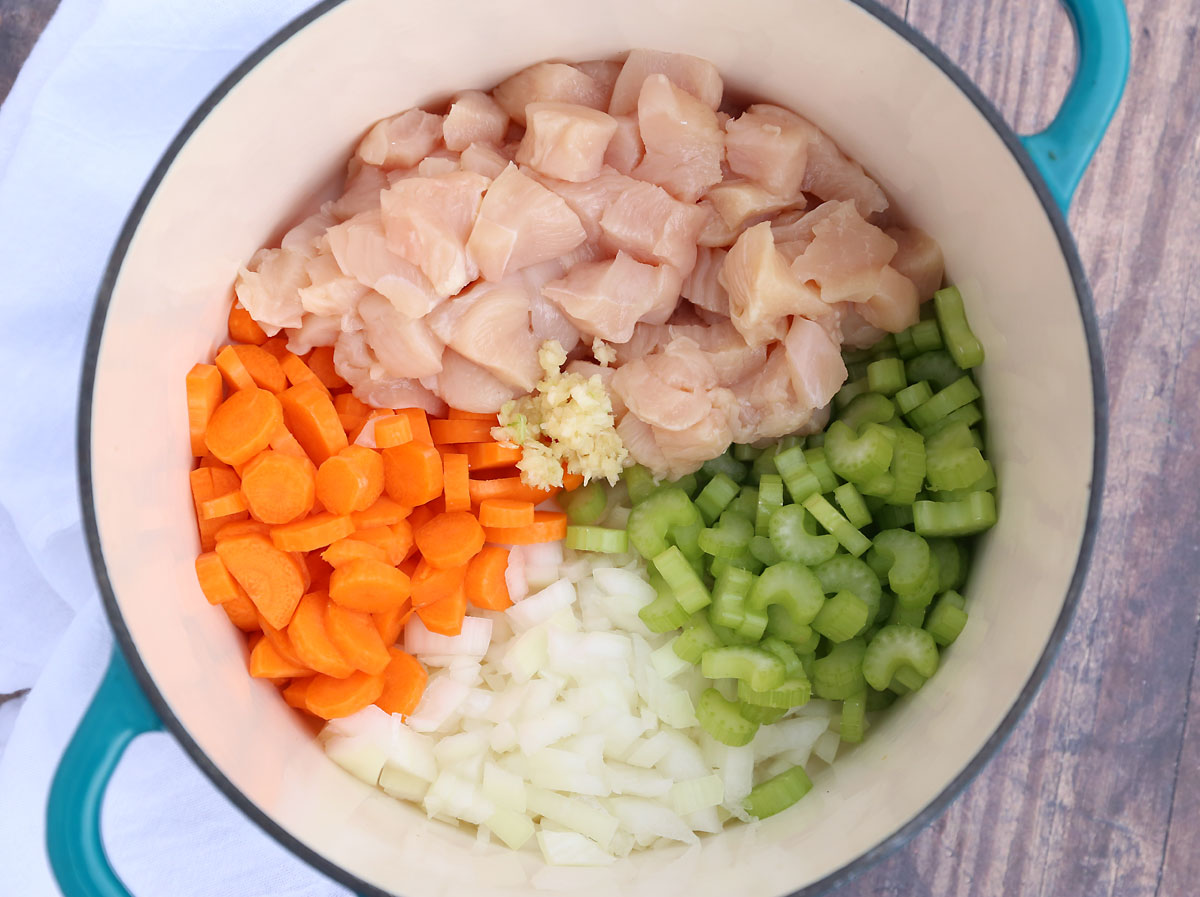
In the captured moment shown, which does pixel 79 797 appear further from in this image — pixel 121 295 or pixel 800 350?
pixel 800 350

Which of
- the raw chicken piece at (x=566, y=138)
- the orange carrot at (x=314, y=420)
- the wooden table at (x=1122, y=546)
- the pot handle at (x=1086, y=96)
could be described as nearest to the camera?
the pot handle at (x=1086, y=96)

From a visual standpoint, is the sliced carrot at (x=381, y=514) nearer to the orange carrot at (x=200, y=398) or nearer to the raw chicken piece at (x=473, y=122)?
the orange carrot at (x=200, y=398)

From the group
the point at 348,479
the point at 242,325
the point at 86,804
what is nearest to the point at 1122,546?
the point at 348,479

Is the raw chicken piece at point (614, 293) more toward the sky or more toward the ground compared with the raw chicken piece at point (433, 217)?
more toward the ground

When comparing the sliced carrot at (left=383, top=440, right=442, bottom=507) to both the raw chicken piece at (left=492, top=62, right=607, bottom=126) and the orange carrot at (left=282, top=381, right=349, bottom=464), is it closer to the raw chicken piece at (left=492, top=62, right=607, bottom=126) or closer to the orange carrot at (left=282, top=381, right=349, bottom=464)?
the orange carrot at (left=282, top=381, right=349, bottom=464)

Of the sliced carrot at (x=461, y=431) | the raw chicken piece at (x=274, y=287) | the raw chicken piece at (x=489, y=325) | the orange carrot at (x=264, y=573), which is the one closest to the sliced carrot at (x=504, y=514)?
the sliced carrot at (x=461, y=431)

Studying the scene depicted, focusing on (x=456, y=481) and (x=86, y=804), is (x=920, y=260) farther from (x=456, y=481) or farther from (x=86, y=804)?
(x=86, y=804)

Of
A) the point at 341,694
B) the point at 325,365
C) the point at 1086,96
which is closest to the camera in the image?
the point at 1086,96
